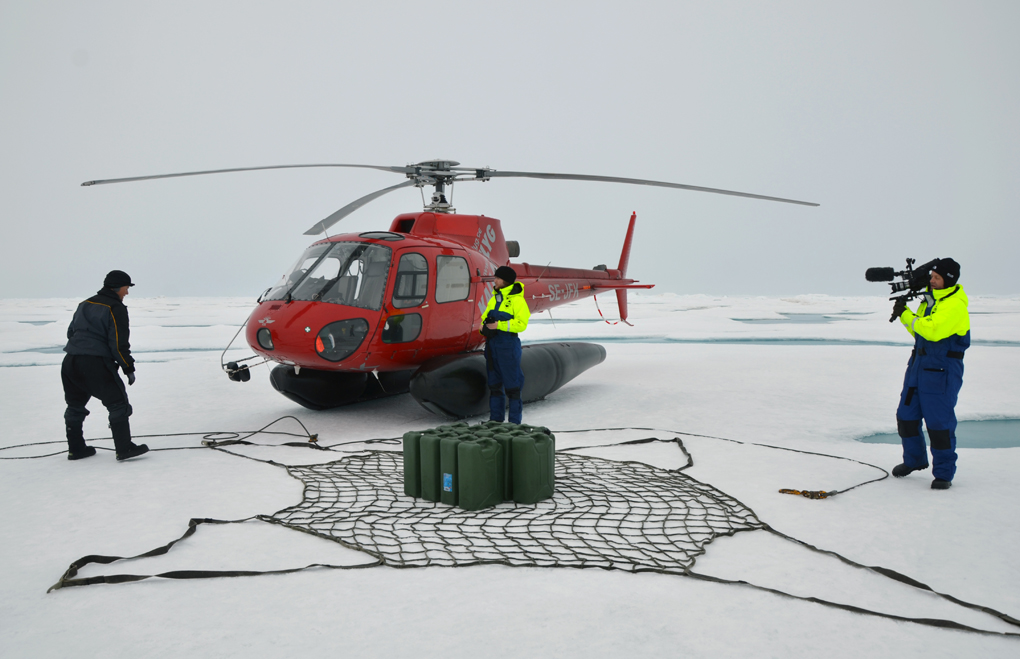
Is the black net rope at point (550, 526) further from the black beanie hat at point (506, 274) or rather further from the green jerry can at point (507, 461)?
the black beanie hat at point (506, 274)

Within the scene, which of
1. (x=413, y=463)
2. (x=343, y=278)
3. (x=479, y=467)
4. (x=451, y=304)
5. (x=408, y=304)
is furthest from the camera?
(x=451, y=304)

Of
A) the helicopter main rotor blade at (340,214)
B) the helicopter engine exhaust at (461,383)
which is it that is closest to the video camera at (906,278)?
the helicopter engine exhaust at (461,383)

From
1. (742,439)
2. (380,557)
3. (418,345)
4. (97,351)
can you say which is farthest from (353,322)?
(742,439)

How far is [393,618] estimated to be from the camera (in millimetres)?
2586

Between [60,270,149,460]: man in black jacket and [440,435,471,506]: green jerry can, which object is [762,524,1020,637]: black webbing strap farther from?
[60,270,149,460]: man in black jacket

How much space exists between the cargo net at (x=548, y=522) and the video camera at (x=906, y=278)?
1938 millimetres

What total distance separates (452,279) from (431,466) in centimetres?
337

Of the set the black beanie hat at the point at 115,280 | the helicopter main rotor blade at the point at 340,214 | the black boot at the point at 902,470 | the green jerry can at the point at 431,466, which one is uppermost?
the helicopter main rotor blade at the point at 340,214

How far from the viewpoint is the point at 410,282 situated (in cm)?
659

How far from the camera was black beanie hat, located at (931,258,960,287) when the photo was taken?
425cm

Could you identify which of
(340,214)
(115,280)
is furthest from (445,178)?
(115,280)

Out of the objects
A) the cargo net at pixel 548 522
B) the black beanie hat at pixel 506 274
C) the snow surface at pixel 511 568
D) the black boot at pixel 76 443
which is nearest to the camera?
the snow surface at pixel 511 568

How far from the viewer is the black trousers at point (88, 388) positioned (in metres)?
5.04

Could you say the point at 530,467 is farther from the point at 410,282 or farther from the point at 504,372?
the point at 410,282
